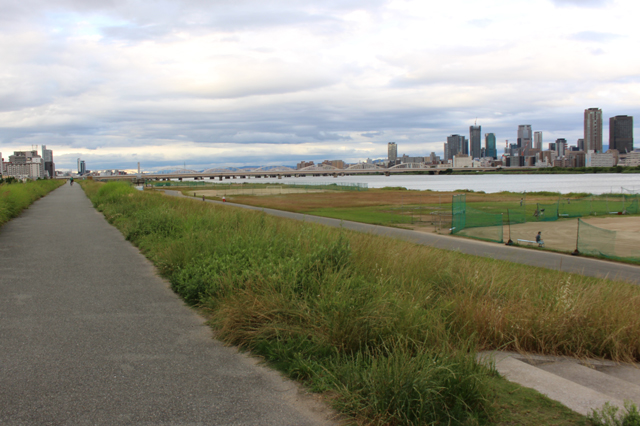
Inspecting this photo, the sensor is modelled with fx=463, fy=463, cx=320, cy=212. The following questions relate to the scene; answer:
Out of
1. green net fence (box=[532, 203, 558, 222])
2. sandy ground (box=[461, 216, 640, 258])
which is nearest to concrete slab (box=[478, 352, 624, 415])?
sandy ground (box=[461, 216, 640, 258])

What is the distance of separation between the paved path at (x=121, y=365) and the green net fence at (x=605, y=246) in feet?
48.8

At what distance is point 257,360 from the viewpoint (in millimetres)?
5418

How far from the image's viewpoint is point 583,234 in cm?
1917

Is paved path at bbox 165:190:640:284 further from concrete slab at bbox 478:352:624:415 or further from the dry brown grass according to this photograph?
the dry brown grass

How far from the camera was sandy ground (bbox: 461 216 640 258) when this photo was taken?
707 inches

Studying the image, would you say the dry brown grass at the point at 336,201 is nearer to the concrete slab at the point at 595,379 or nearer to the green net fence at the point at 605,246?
the green net fence at the point at 605,246

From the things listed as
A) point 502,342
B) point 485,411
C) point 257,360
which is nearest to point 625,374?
point 502,342

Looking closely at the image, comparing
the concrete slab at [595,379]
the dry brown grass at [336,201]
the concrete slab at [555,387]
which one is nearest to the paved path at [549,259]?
the concrete slab at [595,379]

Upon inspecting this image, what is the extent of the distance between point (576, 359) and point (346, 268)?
3.30m

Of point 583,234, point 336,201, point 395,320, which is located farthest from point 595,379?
point 336,201

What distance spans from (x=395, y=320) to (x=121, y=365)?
10.2 feet

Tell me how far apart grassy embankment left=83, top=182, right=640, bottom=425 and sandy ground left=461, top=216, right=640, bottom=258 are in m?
11.3

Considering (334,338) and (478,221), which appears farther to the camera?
(478,221)

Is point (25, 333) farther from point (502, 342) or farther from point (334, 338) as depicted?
point (502, 342)
